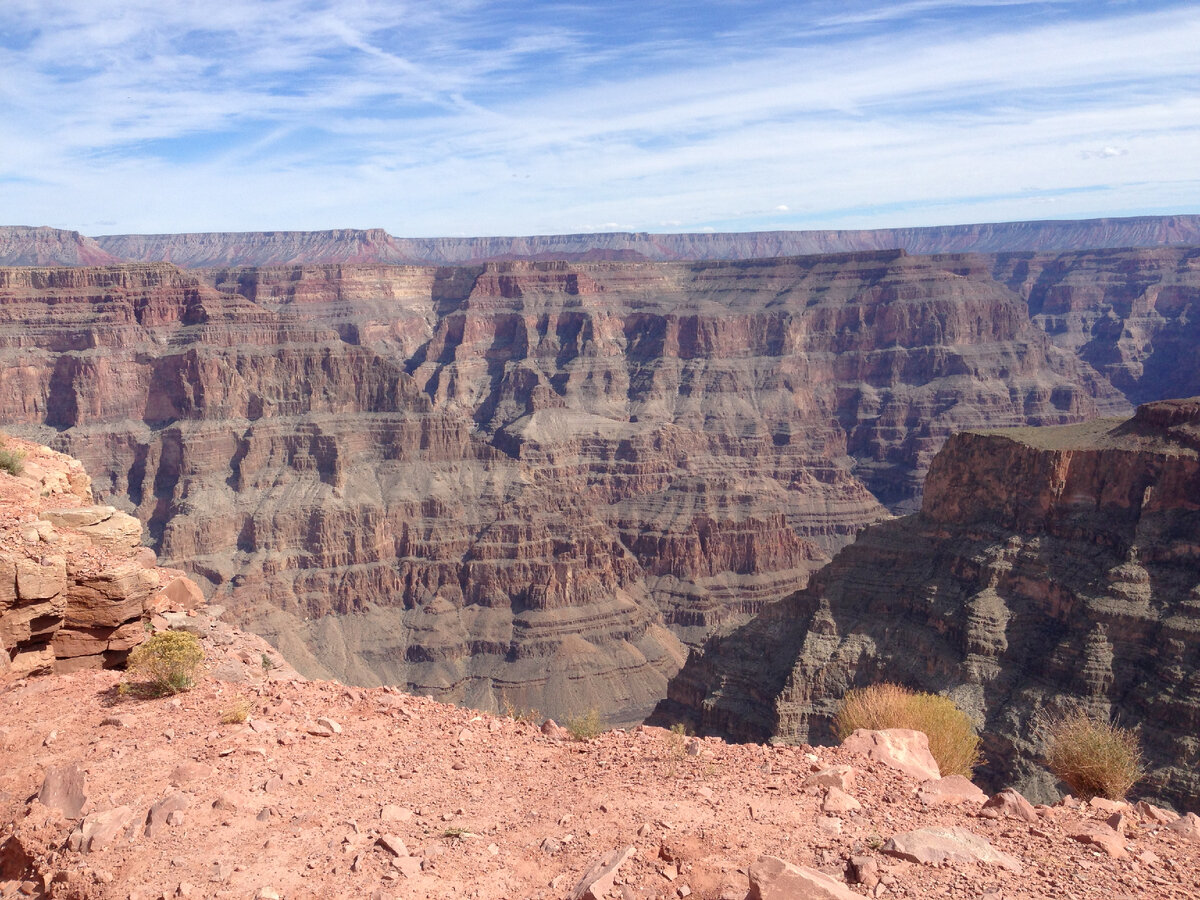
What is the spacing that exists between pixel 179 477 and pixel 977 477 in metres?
75.7

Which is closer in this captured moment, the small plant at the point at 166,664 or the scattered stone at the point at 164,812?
the scattered stone at the point at 164,812

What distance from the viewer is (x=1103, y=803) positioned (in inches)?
547

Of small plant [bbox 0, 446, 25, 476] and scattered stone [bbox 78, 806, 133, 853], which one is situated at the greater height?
small plant [bbox 0, 446, 25, 476]

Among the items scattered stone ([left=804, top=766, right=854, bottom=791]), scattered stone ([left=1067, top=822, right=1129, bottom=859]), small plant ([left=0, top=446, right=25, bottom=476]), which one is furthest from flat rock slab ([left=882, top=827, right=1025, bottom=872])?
small plant ([left=0, top=446, right=25, bottom=476])

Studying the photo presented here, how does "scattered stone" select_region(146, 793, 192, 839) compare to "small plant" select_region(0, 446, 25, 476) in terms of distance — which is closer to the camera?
Answer: "scattered stone" select_region(146, 793, 192, 839)

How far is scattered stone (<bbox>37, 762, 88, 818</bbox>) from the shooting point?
13.0 meters

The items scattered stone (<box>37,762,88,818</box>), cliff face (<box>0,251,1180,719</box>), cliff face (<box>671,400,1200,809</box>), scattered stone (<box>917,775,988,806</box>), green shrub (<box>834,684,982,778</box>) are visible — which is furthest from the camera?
cliff face (<box>0,251,1180,719</box>)

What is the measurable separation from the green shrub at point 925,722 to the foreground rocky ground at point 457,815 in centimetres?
462

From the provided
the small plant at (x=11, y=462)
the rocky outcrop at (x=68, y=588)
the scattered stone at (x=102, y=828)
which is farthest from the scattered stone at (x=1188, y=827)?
the small plant at (x=11, y=462)

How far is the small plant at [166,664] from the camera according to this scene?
16484 millimetres

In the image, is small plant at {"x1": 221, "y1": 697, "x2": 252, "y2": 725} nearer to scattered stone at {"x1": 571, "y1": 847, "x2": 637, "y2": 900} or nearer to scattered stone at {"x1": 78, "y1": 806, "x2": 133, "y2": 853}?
scattered stone at {"x1": 78, "y1": 806, "x2": 133, "y2": 853}

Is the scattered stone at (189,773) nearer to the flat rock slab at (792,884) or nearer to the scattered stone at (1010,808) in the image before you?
the flat rock slab at (792,884)

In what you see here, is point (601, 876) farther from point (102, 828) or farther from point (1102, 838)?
point (102, 828)

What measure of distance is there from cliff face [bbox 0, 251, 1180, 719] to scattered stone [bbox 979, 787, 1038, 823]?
49.1 m
